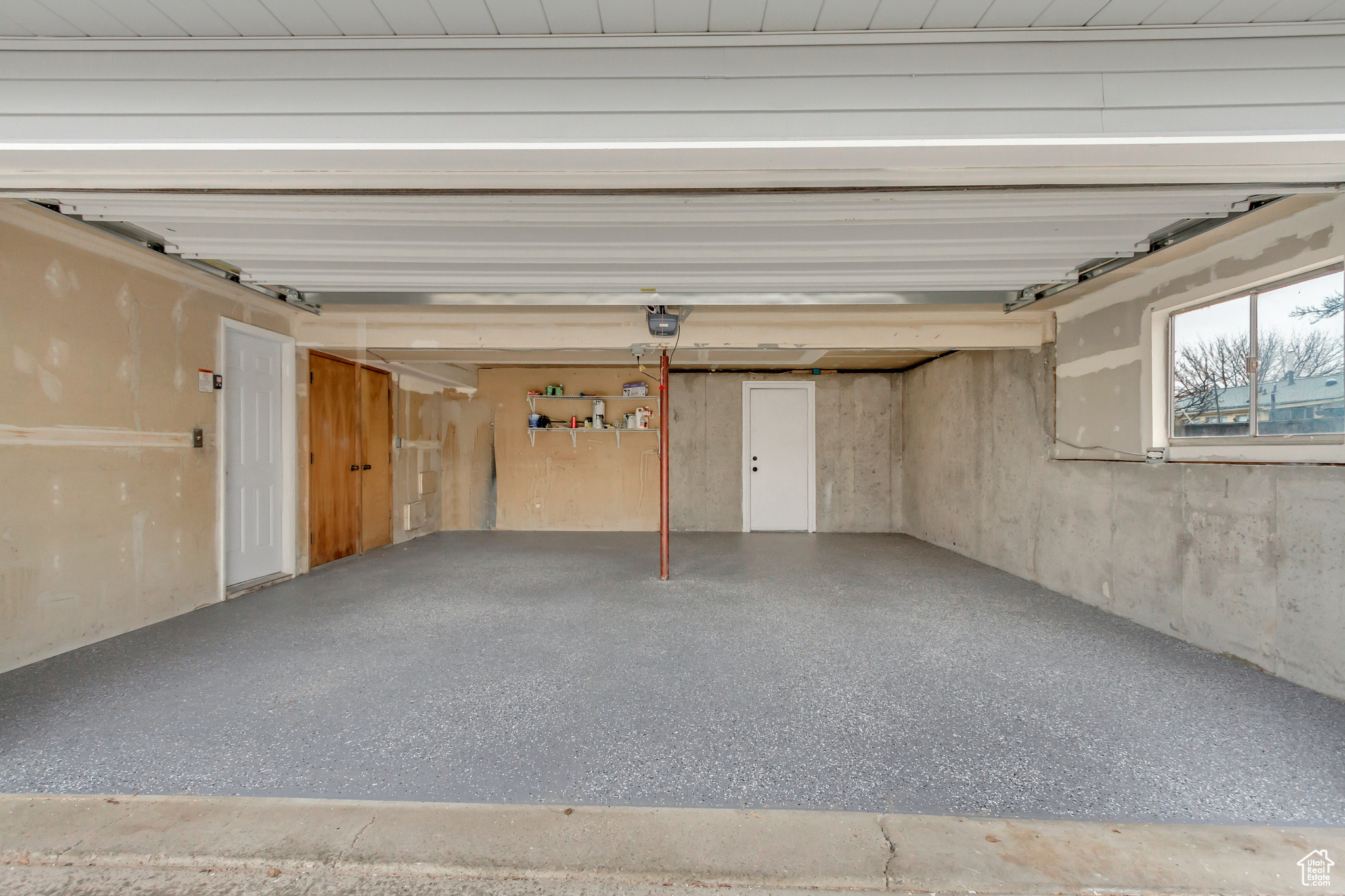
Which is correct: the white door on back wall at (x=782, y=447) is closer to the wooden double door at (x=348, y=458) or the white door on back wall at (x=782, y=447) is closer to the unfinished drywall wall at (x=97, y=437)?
the wooden double door at (x=348, y=458)

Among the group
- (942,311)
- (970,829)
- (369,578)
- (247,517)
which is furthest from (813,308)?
(247,517)

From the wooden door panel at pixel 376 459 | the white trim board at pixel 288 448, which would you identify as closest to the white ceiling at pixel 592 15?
the white trim board at pixel 288 448

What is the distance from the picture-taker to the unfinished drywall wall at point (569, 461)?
7289mm

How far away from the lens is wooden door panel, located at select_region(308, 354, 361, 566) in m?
4.83

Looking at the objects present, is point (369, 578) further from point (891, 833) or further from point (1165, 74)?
point (1165, 74)

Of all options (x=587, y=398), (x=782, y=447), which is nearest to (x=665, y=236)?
(x=587, y=398)

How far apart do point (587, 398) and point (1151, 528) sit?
18.5ft

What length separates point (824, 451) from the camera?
7.23m

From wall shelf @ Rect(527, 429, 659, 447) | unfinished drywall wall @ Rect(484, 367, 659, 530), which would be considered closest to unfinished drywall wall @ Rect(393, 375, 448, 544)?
unfinished drywall wall @ Rect(484, 367, 659, 530)

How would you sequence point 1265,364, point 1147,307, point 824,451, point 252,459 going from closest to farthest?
point 1265,364 → point 1147,307 → point 252,459 → point 824,451

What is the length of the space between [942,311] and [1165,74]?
283 cm

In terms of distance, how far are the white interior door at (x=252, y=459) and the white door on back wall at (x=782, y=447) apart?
5002 millimetres

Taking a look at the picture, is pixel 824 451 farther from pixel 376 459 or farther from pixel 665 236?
pixel 376 459

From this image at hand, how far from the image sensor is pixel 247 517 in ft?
13.6
